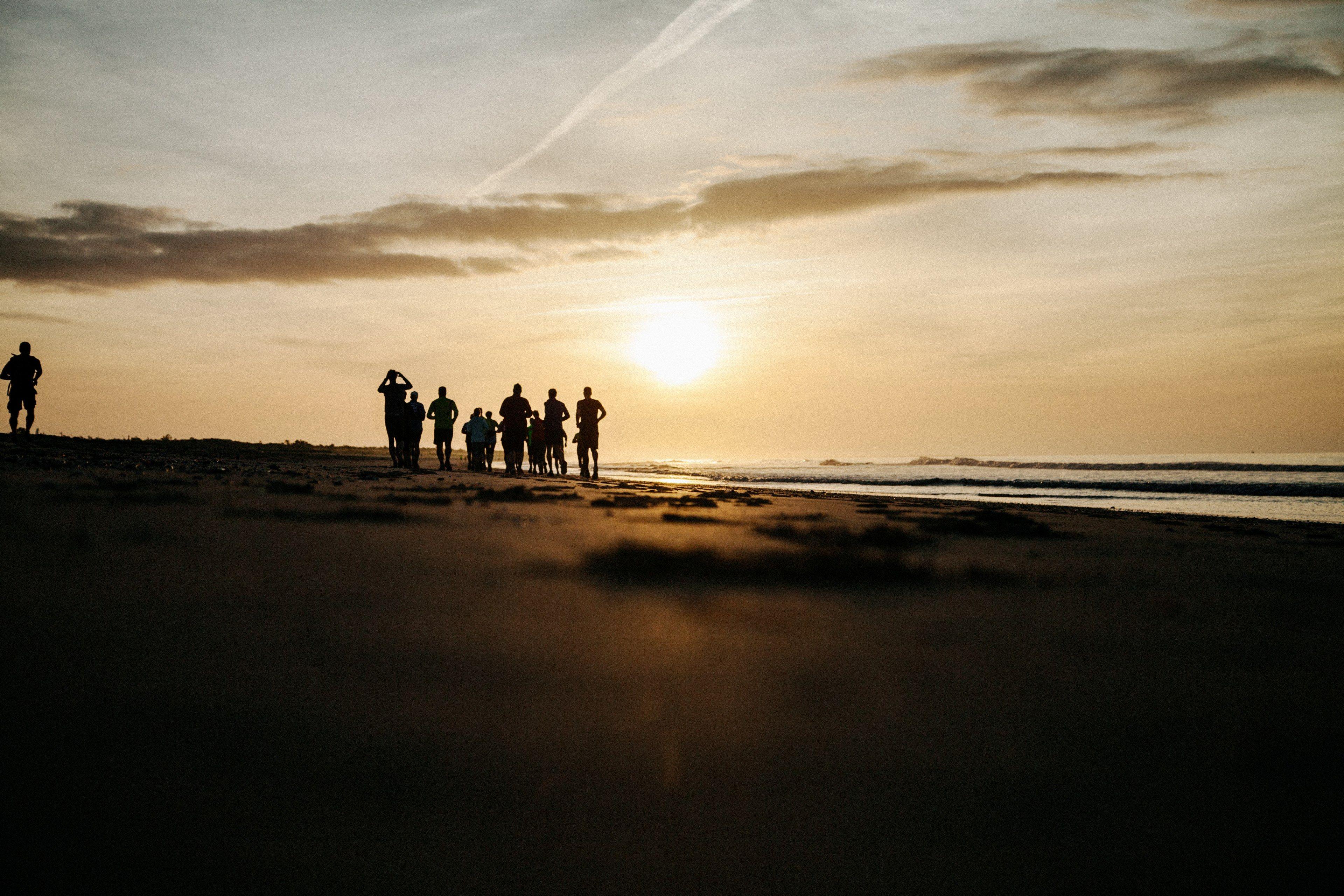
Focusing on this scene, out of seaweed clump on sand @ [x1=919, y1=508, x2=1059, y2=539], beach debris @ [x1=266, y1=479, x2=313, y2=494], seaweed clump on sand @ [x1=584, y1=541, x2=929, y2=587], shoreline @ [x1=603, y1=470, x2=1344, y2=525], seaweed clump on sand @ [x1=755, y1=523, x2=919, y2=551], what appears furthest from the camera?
shoreline @ [x1=603, y1=470, x2=1344, y2=525]

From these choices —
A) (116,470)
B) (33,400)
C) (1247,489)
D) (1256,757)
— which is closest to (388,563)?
(1256,757)

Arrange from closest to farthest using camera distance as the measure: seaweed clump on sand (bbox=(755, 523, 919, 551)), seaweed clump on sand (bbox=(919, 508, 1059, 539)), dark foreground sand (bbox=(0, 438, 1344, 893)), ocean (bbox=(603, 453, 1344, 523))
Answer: dark foreground sand (bbox=(0, 438, 1344, 893)), seaweed clump on sand (bbox=(755, 523, 919, 551)), seaweed clump on sand (bbox=(919, 508, 1059, 539)), ocean (bbox=(603, 453, 1344, 523))

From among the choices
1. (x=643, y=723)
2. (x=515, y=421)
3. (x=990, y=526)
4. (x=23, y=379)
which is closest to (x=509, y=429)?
(x=515, y=421)

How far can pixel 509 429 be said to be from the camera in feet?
69.8

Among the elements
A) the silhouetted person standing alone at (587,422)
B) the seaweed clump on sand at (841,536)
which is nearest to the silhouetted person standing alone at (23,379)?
the silhouetted person standing alone at (587,422)

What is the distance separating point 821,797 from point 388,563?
10.7 feet

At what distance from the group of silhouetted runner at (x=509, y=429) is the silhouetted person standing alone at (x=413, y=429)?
2 cm

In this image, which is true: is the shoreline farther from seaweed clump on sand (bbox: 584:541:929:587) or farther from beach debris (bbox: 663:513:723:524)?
seaweed clump on sand (bbox: 584:541:929:587)

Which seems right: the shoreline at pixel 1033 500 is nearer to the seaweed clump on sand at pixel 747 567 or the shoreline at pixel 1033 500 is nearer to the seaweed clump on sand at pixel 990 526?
the seaweed clump on sand at pixel 990 526

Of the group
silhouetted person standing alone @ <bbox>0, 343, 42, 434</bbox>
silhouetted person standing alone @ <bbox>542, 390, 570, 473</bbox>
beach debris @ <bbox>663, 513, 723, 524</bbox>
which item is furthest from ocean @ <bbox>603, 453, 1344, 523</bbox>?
silhouetted person standing alone @ <bbox>0, 343, 42, 434</bbox>

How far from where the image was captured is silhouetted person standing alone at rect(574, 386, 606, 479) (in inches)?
842

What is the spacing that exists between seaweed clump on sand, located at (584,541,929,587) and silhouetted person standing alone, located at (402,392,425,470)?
52.1ft

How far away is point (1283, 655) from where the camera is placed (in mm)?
3246

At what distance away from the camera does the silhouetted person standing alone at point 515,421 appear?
20.9 m
